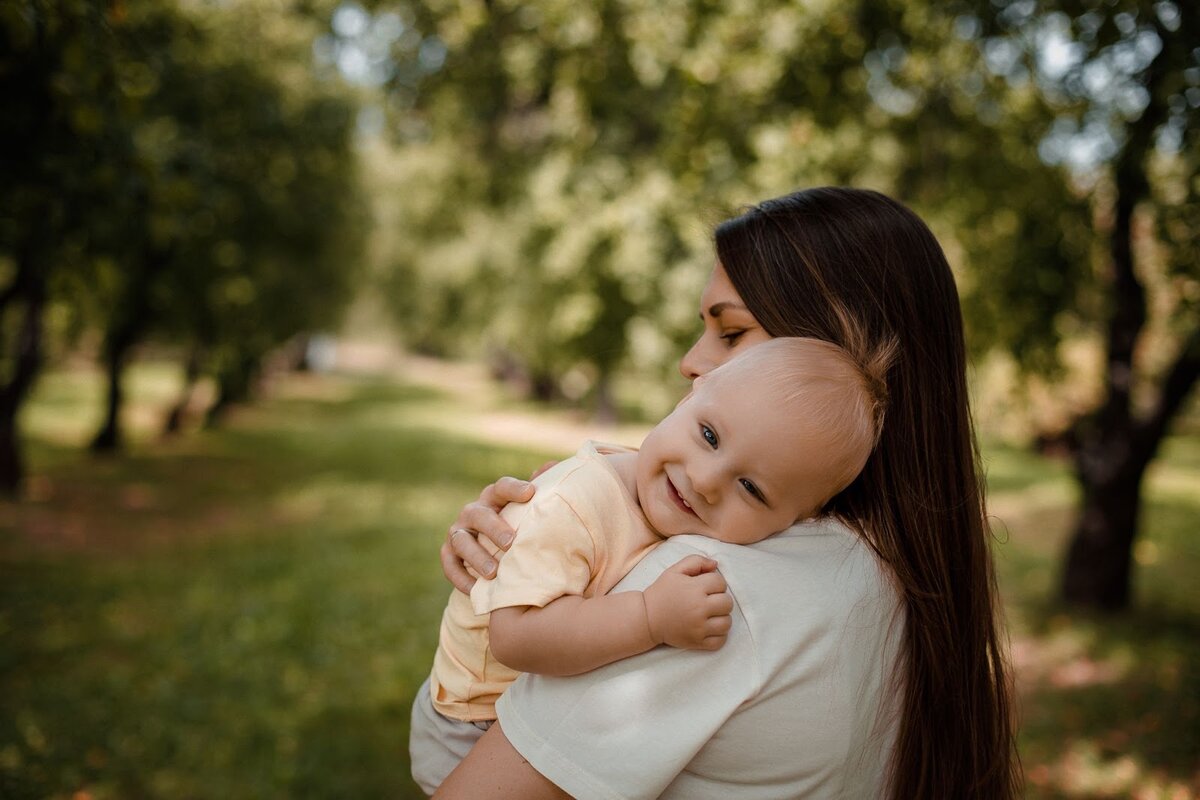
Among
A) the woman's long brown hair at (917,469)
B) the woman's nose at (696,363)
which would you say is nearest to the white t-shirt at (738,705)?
the woman's long brown hair at (917,469)

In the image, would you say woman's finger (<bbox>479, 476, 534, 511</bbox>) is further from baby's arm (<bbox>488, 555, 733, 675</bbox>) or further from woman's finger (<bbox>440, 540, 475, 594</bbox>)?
baby's arm (<bbox>488, 555, 733, 675</bbox>)

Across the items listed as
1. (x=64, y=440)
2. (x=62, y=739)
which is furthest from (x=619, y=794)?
(x=64, y=440)

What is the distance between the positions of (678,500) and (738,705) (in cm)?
37

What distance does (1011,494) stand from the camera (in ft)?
52.1

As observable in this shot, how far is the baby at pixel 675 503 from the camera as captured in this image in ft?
4.60

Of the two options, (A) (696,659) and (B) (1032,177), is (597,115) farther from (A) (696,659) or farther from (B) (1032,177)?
(A) (696,659)

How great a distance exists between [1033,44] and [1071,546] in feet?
15.6

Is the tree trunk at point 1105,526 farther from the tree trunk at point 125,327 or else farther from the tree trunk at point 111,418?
the tree trunk at point 111,418

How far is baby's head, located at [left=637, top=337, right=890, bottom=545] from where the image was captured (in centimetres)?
149

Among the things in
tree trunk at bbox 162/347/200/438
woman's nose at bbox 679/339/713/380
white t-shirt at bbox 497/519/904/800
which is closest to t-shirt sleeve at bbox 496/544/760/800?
white t-shirt at bbox 497/519/904/800

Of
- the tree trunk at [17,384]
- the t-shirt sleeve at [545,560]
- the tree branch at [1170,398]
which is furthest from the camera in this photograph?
the tree trunk at [17,384]

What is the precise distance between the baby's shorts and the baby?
159 millimetres

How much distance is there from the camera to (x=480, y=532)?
161cm

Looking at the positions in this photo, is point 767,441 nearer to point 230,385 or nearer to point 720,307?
point 720,307
